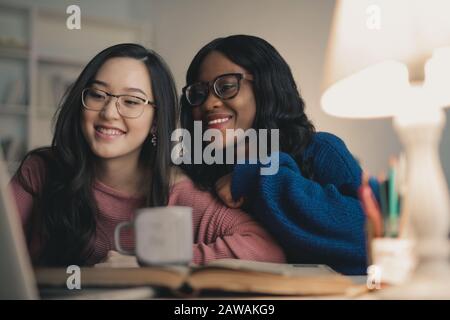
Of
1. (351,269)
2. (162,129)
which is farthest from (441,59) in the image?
(162,129)

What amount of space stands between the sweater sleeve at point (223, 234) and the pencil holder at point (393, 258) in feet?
0.77

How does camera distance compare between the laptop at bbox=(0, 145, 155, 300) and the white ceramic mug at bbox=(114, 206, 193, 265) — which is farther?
the white ceramic mug at bbox=(114, 206, 193, 265)

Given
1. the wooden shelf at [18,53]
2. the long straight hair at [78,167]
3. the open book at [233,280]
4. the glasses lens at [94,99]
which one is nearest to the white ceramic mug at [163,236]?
the open book at [233,280]

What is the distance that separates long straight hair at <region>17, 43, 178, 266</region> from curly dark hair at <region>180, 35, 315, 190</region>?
0.15 ft

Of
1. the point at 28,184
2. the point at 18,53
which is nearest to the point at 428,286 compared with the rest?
the point at 28,184

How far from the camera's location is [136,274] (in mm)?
757

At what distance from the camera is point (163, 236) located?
821 millimetres

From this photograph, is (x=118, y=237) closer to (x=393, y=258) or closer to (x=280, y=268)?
(x=280, y=268)

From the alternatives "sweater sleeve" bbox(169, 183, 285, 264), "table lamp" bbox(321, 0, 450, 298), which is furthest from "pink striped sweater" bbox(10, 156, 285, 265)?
"table lamp" bbox(321, 0, 450, 298)

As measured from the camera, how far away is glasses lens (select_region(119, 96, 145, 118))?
1004 mm

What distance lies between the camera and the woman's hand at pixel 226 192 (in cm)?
98

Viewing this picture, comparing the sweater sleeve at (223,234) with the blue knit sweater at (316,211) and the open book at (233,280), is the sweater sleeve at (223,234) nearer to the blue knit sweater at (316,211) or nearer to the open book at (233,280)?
the blue knit sweater at (316,211)

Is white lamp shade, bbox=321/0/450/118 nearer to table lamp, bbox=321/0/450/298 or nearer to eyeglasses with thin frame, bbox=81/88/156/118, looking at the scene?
table lamp, bbox=321/0/450/298

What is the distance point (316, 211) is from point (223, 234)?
6.8 inches
